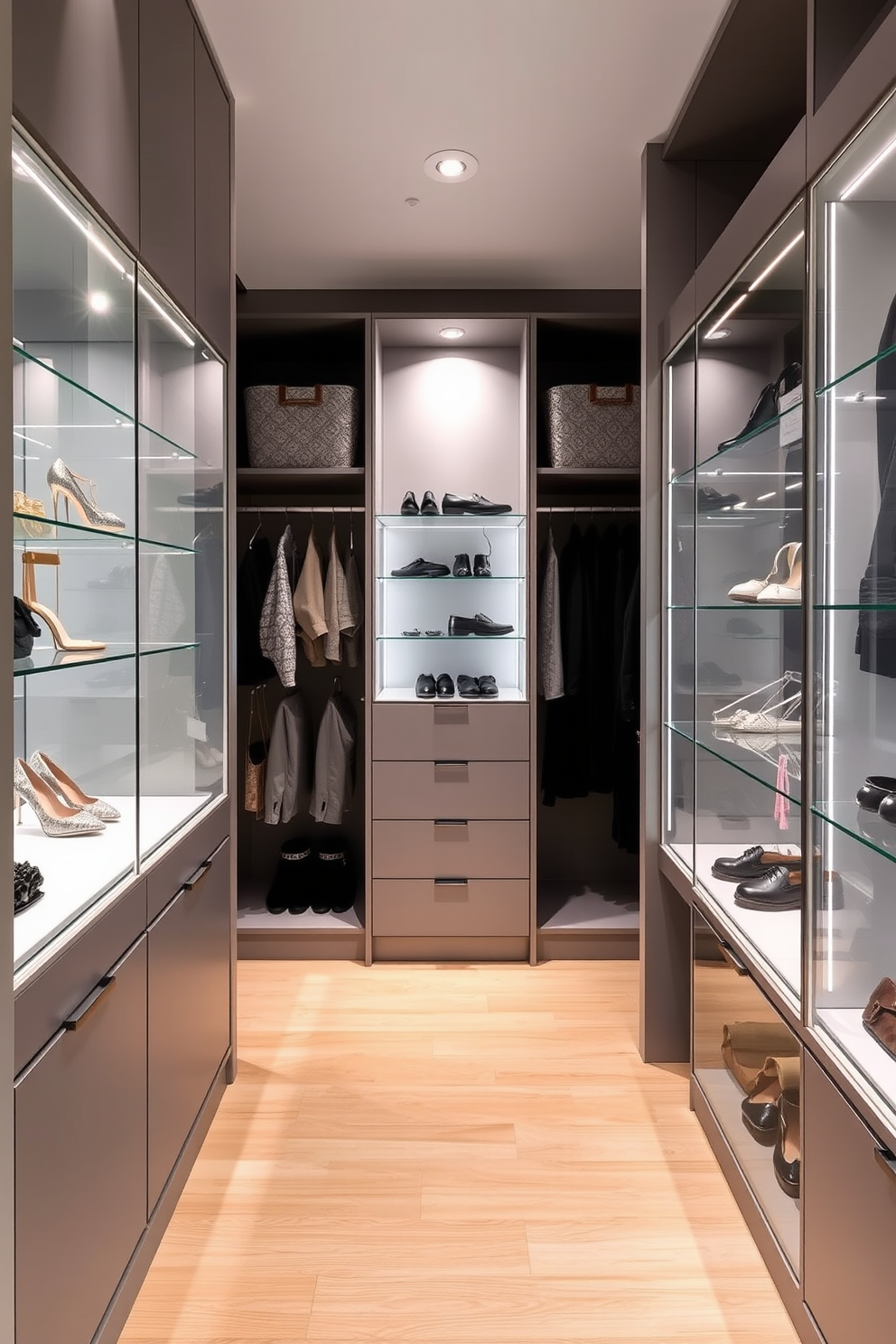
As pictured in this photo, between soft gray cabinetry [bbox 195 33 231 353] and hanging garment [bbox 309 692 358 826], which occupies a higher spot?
soft gray cabinetry [bbox 195 33 231 353]

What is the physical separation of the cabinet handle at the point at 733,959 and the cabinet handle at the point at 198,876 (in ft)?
4.01

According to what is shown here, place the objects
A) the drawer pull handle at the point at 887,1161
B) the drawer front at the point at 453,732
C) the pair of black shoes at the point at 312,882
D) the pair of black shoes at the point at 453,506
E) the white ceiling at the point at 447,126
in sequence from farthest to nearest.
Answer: the pair of black shoes at the point at 312,882 < the pair of black shoes at the point at 453,506 < the drawer front at the point at 453,732 < the white ceiling at the point at 447,126 < the drawer pull handle at the point at 887,1161

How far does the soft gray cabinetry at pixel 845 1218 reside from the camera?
3.96 ft

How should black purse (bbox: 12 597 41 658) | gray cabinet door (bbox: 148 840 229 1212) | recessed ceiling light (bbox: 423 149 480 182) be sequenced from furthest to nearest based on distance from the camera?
recessed ceiling light (bbox: 423 149 480 182), gray cabinet door (bbox: 148 840 229 1212), black purse (bbox: 12 597 41 658)

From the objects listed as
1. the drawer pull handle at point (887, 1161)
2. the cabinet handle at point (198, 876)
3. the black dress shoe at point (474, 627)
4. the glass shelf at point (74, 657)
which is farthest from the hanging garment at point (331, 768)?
the drawer pull handle at point (887, 1161)

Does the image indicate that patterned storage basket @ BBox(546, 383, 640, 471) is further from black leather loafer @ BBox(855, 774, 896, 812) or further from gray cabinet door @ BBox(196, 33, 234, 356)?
black leather loafer @ BBox(855, 774, 896, 812)

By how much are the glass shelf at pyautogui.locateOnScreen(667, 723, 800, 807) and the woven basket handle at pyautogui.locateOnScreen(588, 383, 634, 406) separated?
151 cm

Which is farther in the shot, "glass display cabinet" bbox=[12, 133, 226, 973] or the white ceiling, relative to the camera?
the white ceiling

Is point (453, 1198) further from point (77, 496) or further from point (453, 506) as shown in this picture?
point (453, 506)

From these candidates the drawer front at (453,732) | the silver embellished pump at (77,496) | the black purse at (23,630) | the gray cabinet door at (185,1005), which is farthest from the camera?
the drawer front at (453,732)

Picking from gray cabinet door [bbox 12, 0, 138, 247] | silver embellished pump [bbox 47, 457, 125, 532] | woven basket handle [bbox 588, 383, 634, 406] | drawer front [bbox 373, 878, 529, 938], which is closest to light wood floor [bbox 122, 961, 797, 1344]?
drawer front [bbox 373, 878, 529, 938]

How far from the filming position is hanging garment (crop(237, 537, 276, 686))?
342 cm

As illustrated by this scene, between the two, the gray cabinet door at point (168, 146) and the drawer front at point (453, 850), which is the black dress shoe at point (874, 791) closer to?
the gray cabinet door at point (168, 146)

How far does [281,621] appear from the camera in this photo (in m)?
3.33
